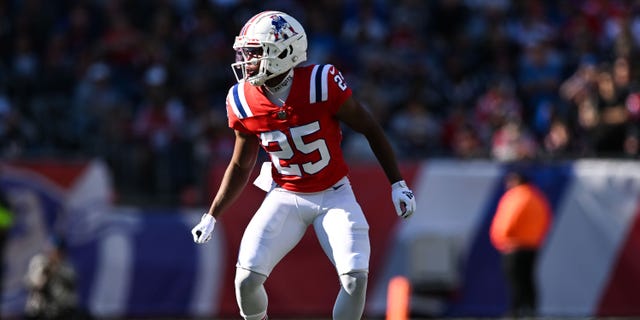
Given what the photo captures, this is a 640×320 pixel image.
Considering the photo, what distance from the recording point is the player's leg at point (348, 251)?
6.41 meters

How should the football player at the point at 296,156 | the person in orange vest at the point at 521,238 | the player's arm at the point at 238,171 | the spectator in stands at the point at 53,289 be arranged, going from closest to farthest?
the football player at the point at 296,156 → the player's arm at the point at 238,171 → the spectator in stands at the point at 53,289 → the person in orange vest at the point at 521,238

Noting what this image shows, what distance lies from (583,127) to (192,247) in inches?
169

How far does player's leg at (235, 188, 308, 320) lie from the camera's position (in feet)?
21.3

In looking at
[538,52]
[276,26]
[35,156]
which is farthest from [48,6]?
[276,26]

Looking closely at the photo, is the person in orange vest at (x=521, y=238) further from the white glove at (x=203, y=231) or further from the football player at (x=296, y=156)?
the white glove at (x=203, y=231)

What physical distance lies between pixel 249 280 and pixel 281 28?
1343mm

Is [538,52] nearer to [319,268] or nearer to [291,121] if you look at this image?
[319,268]

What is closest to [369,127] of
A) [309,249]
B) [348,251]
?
[348,251]

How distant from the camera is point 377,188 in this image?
1282cm

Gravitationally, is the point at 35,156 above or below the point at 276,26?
below

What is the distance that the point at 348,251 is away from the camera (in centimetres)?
643

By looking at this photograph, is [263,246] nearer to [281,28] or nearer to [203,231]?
[203,231]

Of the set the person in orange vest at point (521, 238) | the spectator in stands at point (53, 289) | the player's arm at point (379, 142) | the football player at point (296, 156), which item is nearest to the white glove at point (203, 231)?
the football player at point (296, 156)

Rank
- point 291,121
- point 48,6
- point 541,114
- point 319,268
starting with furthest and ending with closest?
point 48,6, point 541,114, point 319,268, point 291,121
